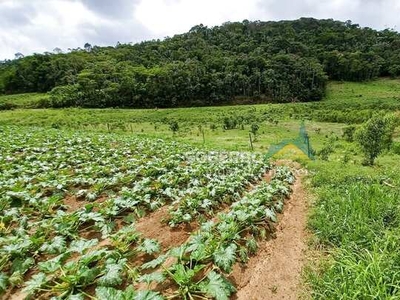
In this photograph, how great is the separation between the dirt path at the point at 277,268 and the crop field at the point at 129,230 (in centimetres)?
26

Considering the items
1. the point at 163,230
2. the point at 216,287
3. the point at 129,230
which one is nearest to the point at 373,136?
the point at 163,230

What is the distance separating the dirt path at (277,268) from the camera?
571 cm

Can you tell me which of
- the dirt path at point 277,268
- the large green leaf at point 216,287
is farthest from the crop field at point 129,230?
the dirt path at point 277,268

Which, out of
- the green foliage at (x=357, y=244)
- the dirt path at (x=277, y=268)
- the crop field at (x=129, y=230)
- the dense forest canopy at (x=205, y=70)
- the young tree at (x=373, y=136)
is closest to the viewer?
the green foliage at (x=357, y=244)

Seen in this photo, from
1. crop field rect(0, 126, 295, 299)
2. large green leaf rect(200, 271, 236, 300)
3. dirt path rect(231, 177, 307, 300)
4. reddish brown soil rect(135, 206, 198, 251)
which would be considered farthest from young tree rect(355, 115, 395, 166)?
large green leaf rect(200, 271, 236, 300)

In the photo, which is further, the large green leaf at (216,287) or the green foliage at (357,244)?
the green foliage at (357,244)

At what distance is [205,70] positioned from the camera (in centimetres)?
9469

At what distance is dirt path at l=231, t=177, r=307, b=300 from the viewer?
571 centimetres

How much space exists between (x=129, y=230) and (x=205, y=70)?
91763mm

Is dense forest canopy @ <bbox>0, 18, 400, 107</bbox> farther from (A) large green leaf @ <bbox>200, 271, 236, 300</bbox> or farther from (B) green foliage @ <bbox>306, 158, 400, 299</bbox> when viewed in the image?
(A) large green leaf @ <bbox>200, 271, 236, 300</bbox>

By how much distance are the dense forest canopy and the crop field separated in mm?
73005

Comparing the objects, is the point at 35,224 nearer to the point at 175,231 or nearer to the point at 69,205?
the point at 69,205

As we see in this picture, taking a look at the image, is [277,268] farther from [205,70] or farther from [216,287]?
[205,70]

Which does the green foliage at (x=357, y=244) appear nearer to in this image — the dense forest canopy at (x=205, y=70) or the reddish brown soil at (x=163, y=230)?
the reddish brown soil at (x=163, y=230)
